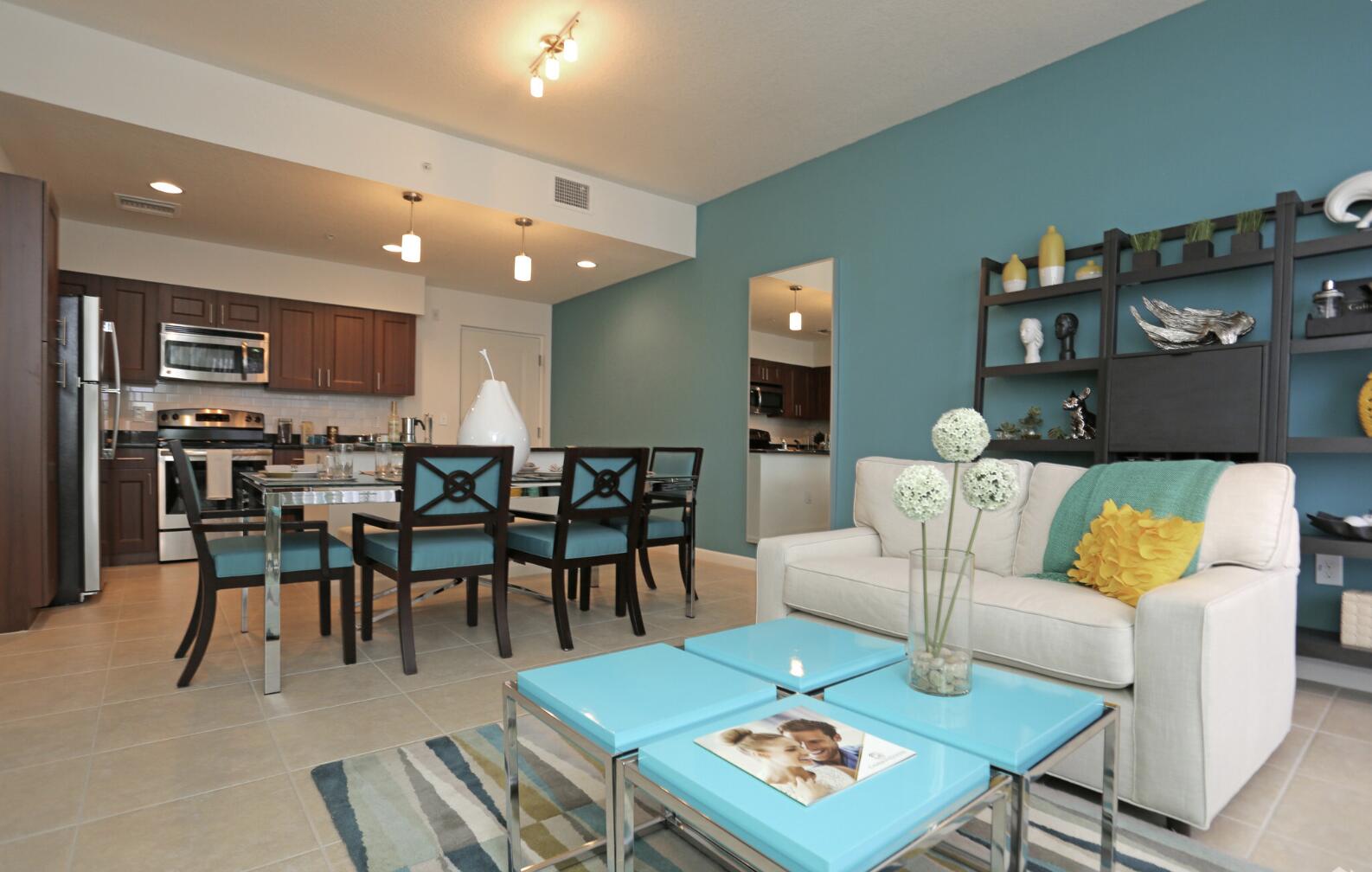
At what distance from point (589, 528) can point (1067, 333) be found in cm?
248

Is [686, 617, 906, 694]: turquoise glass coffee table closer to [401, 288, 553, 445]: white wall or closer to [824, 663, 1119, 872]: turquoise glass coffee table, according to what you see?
[824, 663, 1119, 872]: turquoise glass coffee table

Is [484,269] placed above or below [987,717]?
above

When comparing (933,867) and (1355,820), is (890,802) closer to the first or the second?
(933,867)

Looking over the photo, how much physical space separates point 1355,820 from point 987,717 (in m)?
1.25

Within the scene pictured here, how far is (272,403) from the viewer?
5980 mm

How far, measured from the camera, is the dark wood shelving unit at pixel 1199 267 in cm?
267

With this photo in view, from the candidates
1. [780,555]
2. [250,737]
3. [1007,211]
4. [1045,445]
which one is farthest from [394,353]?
[1045,445]

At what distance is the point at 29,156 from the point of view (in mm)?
3812

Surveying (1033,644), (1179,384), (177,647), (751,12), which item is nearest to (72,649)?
(177,647)

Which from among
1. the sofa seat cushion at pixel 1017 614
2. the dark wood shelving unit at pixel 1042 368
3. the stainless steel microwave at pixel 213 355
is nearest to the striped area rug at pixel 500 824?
the sofa seat cushion at pixel 1017 614

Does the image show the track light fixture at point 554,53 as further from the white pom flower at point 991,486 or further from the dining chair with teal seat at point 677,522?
the white pom flower at point 991,486

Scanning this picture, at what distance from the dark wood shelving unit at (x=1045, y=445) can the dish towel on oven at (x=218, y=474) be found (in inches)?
196

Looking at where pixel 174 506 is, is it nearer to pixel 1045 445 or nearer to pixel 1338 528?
pixel 1045 445

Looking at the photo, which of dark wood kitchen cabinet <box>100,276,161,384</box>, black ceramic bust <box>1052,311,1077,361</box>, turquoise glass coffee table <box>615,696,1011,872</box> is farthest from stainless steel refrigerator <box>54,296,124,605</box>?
black ceramic bust <box>1052,311,1077,361</box>
